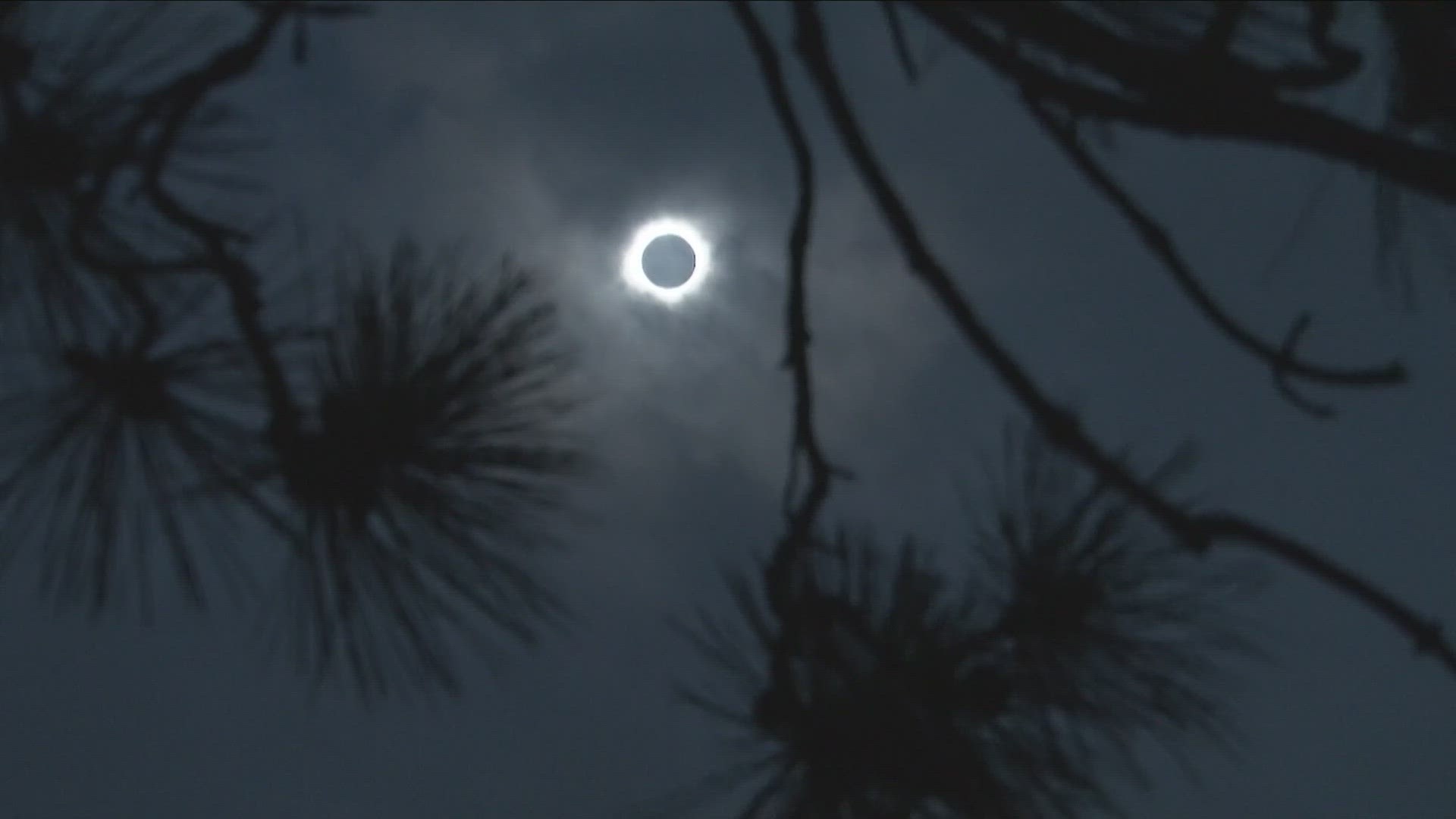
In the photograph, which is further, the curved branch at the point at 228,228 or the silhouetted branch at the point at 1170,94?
the curved branch at the point at 228,228

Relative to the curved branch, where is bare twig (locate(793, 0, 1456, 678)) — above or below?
below

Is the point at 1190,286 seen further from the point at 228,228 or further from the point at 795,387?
the point at 228,228

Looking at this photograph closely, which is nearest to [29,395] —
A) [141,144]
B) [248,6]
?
[141,144]

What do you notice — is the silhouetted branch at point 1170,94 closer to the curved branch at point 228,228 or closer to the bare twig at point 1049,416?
the bare twig at point 1049,416

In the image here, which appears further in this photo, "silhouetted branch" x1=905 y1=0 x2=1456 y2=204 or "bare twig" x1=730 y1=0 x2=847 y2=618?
"bare twig" x1=730 y1=0 x2=847 y2=618

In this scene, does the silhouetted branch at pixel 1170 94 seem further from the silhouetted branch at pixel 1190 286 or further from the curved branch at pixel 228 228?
the curved branch at pixel 228 228

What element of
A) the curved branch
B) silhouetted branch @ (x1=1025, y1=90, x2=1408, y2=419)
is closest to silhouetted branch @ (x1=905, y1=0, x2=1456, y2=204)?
silhouetted branch @ (x1=1025, y1=90, x2=1408, y2=419)

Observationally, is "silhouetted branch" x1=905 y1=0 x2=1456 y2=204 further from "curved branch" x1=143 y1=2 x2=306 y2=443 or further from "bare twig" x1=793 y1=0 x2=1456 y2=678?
"curved branch" x1=143 y1=2 x2=306 y2=443

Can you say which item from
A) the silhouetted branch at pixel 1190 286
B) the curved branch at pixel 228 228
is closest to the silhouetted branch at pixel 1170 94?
the silhouetted branch at pixel 1190 286

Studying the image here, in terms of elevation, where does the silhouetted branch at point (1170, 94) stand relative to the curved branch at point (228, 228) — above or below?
below

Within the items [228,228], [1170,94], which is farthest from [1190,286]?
[228,228]
